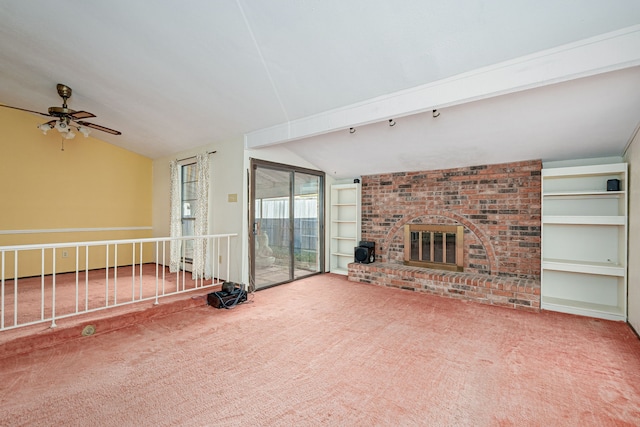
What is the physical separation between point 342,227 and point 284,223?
1592 mm

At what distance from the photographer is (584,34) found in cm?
204

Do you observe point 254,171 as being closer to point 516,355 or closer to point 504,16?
point 504,16

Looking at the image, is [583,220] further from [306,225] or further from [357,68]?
[306,225]

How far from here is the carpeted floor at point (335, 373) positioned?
182 cm

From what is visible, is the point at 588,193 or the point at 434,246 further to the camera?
the point at 434,246

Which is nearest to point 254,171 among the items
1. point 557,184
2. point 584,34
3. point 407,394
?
point 407,394

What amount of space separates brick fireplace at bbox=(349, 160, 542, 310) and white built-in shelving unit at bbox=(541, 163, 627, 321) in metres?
0.19

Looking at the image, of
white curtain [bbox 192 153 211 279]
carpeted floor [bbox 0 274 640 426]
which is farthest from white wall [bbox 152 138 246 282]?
carpeted floor [bbox 0 274 640 426]

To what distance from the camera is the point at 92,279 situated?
197 inches

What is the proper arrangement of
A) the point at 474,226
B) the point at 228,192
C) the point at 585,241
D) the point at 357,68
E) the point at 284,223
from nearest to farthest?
the point at 357,68, the point at 585,241, the point at 474,226, the point at 228,192, the point at 284,223

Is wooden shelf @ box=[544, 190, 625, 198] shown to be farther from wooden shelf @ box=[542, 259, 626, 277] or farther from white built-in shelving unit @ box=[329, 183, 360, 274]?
white built-in shelving unit @ box=[329, 183, 360, 274]

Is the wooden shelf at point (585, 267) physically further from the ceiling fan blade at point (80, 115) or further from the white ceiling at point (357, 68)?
the ceiling fan blade at point (80, 115)

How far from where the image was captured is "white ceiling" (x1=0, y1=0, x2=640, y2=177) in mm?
2111

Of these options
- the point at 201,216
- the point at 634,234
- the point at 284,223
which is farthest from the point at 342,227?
the point at 634,234
